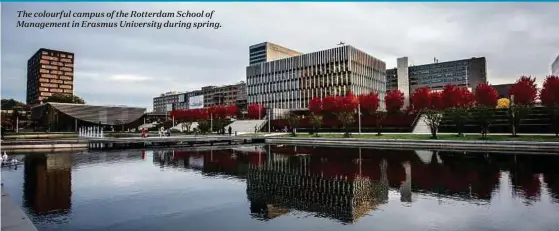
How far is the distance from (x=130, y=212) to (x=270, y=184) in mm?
7030

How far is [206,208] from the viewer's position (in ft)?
41.3

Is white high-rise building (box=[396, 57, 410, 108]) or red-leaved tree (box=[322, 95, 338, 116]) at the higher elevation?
white high-rise building (box=[396, 57, 410, 108])

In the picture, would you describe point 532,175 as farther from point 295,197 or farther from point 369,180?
point 295,197

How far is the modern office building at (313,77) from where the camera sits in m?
110

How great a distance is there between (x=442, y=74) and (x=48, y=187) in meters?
177

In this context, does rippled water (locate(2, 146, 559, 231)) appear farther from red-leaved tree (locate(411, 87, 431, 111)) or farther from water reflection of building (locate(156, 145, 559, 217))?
red-leaved tree (locate(411, 87, 431, 111))

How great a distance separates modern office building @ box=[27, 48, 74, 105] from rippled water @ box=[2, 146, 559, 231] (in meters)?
161

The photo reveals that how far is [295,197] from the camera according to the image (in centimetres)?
1418

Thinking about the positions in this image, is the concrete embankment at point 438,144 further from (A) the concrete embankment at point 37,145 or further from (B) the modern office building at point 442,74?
(B) the modern office building at point 442,74

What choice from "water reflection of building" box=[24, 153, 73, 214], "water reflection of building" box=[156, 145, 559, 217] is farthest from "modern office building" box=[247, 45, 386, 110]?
"water reflection of building" box=[24, 153, 73, 214]

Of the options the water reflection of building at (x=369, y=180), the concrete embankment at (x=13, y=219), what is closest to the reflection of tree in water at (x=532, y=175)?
the water reflection of building at (x=369, y=180)

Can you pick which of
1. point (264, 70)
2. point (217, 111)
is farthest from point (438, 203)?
point (264, 70)

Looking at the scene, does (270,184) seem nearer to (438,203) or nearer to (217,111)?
(438,203)

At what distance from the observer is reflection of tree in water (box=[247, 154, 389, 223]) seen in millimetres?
12047
